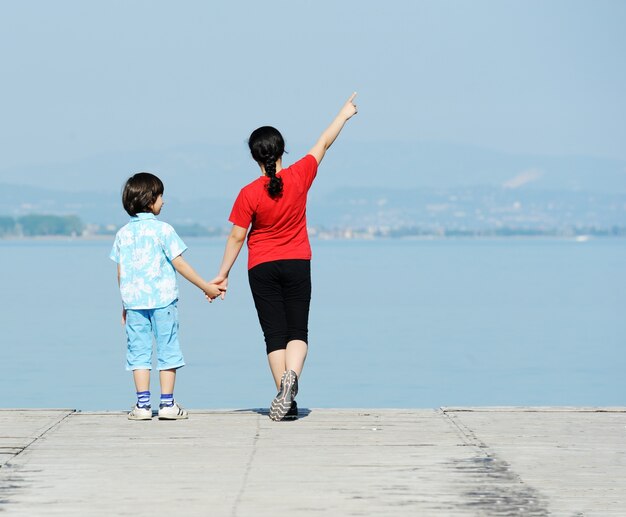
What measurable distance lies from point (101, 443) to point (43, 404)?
46.9ft

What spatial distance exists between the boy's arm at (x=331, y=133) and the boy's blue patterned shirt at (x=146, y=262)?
1.03 m

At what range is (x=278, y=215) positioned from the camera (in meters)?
7.74

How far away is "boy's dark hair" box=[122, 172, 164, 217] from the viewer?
306 inches

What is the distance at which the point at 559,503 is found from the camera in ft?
17.9

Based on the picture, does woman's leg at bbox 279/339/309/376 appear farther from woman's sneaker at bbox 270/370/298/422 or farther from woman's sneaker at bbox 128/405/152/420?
Answer: woman's sneaker at bbox 128/405/152/420

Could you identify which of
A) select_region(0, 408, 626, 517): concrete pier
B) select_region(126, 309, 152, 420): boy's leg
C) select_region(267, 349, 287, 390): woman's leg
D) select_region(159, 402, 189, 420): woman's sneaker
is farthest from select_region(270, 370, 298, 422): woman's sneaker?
select_region(126, 309, 152, 420): boy's leg

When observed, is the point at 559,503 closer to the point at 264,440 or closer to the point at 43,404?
the point at 264,440

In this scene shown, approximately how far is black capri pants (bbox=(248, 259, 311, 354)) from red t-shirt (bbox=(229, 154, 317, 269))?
Answer: 0.06 m

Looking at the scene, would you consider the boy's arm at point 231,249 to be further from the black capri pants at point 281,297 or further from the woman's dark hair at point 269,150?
the woman's dark hair at point 269,150

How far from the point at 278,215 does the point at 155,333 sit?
1068 millimetres

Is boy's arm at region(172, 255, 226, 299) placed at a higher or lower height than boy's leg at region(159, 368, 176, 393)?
higher

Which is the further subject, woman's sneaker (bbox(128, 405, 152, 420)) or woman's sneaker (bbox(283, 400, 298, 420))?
woman's sneaker (bbox(128, 405, 152, 420))

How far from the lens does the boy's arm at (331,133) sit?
799 centimetres

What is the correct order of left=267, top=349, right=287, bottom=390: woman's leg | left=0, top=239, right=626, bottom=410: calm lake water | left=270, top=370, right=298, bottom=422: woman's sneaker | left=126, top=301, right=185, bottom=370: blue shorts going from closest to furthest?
left=270, top=370, right=298, bottom=422: woman's sneaker
left=126, top=301, right=185, bottom=370: blue shorts
left=267, top=349, right=287, bottom=390: woman's leg
left=0, top=239, right=626, bottom=410: calm lake water
